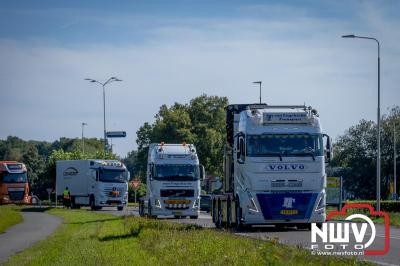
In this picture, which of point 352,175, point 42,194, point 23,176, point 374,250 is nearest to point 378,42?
point 374,250

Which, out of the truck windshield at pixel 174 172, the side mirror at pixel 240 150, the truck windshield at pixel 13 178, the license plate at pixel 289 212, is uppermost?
the side mirror at pixel 240 150

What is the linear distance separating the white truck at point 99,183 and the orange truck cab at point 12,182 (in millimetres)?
9486

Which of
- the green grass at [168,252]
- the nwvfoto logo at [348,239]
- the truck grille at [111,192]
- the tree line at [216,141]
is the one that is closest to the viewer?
the green grass at [168,252]

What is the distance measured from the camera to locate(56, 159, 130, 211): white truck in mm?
66375

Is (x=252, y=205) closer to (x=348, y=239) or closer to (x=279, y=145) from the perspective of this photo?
(x=279, y=145)

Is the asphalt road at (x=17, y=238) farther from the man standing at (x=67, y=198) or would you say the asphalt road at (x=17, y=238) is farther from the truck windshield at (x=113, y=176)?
the man standing at (x=67, y=198)

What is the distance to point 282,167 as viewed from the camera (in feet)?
92.9

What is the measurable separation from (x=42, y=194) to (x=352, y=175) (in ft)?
147

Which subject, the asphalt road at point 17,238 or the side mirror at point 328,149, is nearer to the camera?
the asphalt road at point 17,238

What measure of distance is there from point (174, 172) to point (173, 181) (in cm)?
45

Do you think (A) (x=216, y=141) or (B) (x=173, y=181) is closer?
(B) (x=173, y=181)

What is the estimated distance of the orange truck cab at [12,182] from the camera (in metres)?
81.3

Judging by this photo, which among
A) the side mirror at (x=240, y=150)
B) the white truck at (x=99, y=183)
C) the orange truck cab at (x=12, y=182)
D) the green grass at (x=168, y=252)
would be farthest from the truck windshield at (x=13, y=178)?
the side mirror at (x=240, y=150)

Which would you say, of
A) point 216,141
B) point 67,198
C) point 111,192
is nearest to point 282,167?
point 111,192
